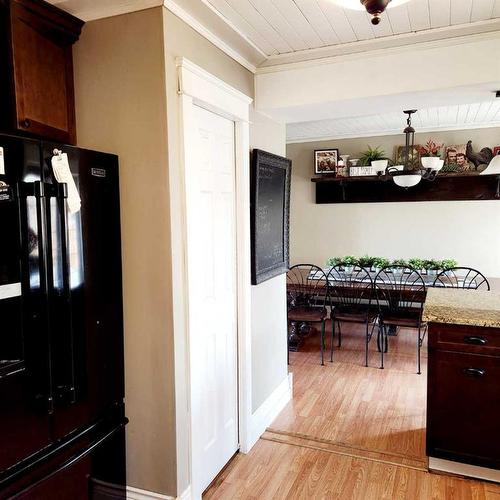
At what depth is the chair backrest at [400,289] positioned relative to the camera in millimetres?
4383

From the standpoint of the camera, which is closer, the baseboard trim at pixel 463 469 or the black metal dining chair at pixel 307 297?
the baseboard trim at pixel 463 469

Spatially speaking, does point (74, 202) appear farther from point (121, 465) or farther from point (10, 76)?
point (121, 465)

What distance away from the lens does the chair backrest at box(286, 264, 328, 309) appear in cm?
463

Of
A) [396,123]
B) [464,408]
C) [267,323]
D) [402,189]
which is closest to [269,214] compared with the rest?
[267,323]

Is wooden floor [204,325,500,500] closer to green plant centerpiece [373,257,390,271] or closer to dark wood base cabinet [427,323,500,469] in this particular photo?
dark wood base cabinet [427,323,500,469]

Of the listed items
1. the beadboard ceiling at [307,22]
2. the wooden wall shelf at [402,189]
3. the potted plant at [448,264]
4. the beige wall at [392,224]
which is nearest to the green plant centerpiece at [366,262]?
the beige wall at [392,224]

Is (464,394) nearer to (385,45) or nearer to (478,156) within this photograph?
(385,45)

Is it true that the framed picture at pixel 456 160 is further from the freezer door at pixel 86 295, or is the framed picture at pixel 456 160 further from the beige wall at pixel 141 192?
the freezer door at pixel 86 295

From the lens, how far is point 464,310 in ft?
7.81

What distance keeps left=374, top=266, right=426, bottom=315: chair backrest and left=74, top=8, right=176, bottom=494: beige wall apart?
9.58 ft

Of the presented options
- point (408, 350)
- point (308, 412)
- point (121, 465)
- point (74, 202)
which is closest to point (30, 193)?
point (74, 202)

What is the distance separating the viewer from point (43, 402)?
1.59 m

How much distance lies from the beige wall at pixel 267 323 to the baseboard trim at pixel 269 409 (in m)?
0.04

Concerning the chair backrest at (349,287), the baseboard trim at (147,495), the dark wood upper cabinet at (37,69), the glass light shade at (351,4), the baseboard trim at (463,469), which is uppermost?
the glass light shade at (351,4)
